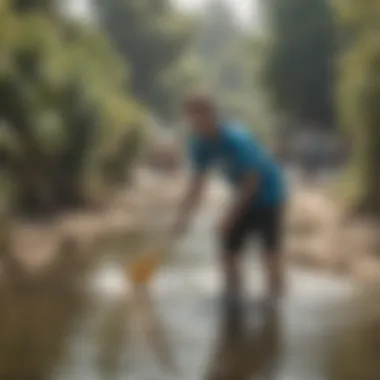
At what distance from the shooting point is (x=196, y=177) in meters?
3.37

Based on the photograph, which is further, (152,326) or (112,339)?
(152,326)

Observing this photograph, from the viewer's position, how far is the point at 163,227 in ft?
11.8

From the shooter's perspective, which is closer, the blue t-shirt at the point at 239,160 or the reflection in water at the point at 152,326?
the reflection in water at the point at 152,326

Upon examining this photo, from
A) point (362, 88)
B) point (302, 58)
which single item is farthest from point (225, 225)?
point (362, 88)

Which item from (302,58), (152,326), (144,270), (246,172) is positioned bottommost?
(152,326)

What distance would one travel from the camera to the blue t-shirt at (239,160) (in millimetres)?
3283

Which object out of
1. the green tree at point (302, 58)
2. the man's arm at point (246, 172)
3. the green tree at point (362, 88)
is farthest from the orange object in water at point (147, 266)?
the green tree at point (362, 88)

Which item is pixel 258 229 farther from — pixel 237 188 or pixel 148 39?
pixel 148 39

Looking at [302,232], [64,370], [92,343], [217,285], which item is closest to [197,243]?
[217,285]

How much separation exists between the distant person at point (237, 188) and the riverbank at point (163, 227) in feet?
0.32

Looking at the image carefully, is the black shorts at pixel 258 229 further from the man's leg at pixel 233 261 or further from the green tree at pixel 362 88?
the green tree at pixel 362 88

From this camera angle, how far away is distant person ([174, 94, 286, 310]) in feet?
10.8

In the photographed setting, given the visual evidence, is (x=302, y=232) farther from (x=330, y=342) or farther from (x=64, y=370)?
(x=64, y=370)

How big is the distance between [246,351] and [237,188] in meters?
0.71
